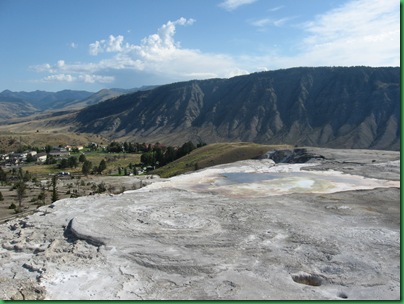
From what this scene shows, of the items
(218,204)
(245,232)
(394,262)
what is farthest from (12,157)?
(394,262)

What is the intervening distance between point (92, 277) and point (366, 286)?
42.4 ft

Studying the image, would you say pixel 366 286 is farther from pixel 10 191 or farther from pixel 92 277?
pixel 10 191

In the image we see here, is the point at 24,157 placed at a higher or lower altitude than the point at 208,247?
lower

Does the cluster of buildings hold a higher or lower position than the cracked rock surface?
lower

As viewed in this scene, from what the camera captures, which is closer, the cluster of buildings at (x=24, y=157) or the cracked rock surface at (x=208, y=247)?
the cracked rock surface at (x=208, y=247)

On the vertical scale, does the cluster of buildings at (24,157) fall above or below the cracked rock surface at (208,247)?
below

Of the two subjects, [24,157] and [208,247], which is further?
[24,157]

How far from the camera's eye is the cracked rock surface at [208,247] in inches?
702

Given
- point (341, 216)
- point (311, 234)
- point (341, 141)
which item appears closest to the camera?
point (311, 234)

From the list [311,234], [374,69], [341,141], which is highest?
[374,69]

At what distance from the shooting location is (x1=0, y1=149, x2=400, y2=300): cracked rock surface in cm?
1783

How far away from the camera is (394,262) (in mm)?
20578

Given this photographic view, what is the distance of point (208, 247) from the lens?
22484 millimetres

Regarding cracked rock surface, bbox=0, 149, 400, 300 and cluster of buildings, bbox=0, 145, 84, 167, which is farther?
cluster of buildings, bbox=0, 145, 84, 167
